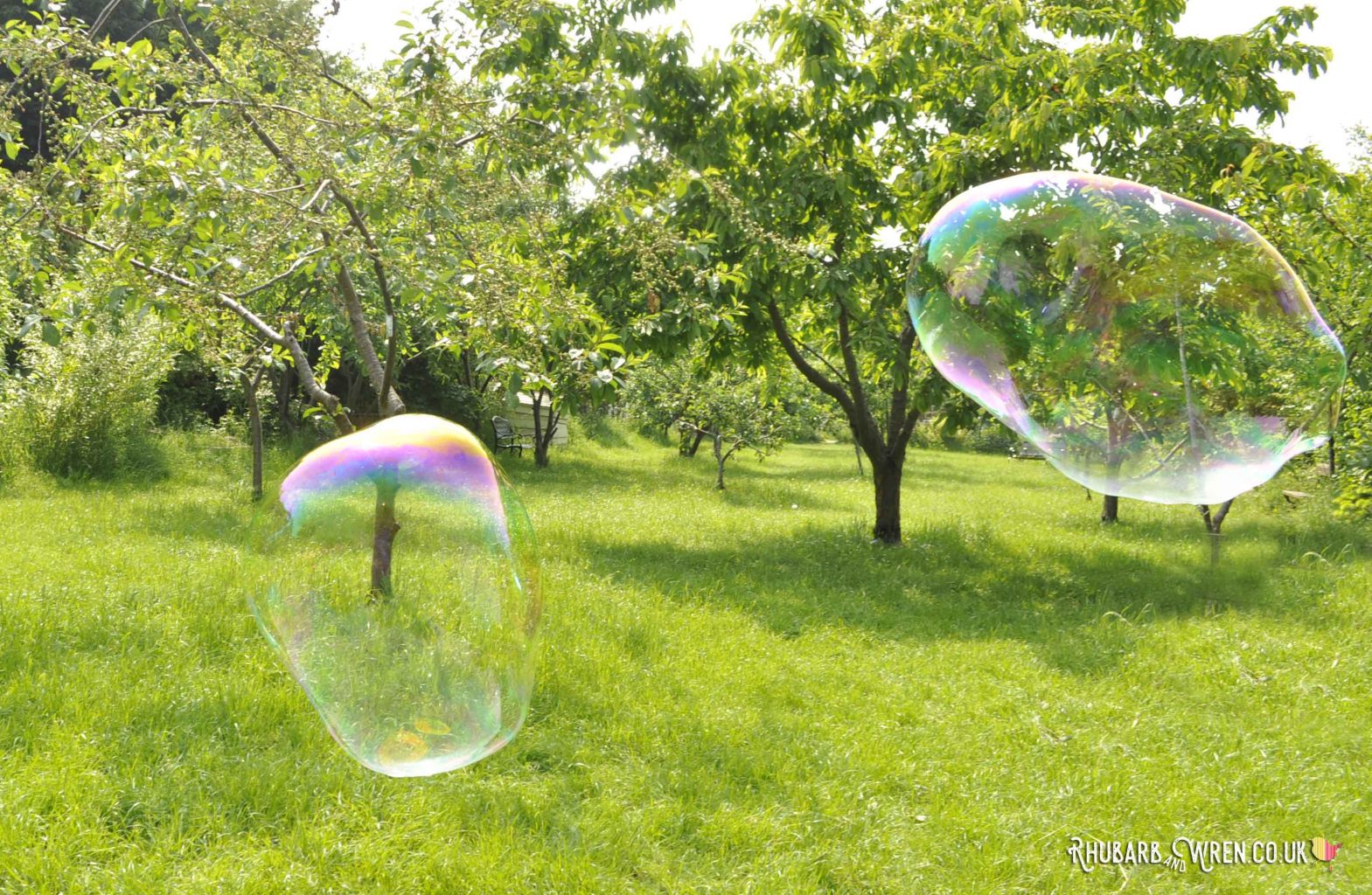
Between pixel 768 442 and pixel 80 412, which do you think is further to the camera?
pixel 768 442

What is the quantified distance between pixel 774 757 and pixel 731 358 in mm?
6159

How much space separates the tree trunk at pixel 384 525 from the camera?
3.33 meters

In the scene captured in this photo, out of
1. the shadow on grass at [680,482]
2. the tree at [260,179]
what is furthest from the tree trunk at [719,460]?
the tree at [260,179]

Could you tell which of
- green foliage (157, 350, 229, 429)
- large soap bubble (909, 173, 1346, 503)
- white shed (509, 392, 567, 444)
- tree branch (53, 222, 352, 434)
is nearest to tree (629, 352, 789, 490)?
white shed (509, 392, 567, 444)

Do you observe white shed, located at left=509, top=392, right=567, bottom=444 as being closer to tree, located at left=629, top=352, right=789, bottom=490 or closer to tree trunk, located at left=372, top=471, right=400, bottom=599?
tree, located at left=629, top=352, right=789, bottom=490

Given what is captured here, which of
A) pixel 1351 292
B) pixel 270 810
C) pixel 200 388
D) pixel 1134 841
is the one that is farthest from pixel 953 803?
pixel 200 388

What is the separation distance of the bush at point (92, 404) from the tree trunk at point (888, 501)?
974cm

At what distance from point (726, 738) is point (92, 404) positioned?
11.7 m

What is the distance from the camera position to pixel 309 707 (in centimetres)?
447

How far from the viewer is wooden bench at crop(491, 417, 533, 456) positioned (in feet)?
68.6

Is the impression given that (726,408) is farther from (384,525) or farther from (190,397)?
(384,525)

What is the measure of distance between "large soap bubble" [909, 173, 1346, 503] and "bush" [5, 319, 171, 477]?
11.6 meters

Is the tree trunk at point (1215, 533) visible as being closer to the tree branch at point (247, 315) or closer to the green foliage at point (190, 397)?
the tree branch at point (247, 315)

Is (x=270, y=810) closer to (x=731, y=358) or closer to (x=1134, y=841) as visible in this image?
(x=1134, y=841)
